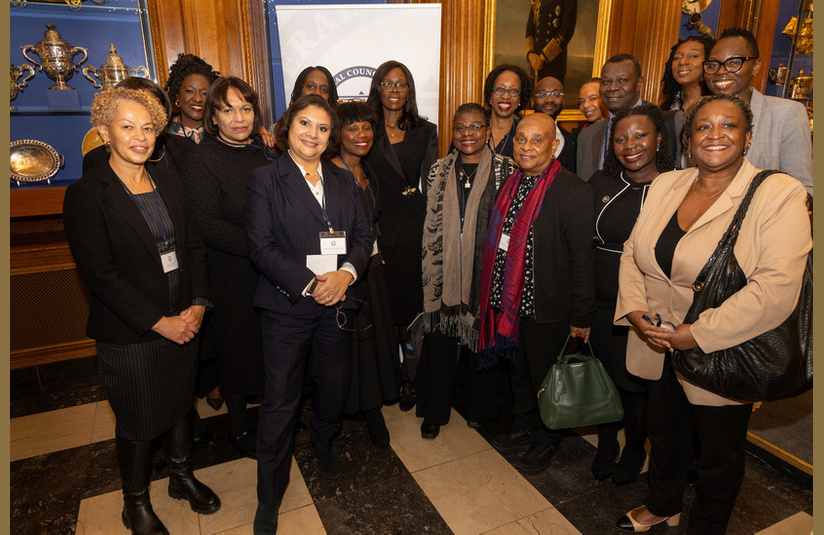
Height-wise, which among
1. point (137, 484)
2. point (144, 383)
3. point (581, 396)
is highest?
point (144, 383)

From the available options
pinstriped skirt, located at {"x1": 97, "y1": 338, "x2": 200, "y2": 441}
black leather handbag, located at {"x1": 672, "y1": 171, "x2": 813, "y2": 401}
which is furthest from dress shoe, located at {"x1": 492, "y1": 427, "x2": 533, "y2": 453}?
pinstriped skirt, located at {"x1": 97, "y1": 338, "x2": 200, "y2": 441}

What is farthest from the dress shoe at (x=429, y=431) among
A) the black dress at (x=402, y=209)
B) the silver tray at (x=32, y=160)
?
the silver tray at (x=32, y=160)

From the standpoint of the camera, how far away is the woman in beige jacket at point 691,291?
1521 mm

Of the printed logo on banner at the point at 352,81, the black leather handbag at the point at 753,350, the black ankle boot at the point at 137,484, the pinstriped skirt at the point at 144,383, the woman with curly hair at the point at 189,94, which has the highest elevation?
the printed logo on banner at the point at 352,81

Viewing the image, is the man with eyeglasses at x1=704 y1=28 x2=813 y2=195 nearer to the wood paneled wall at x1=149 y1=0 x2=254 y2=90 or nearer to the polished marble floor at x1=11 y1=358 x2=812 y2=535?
the polished marble floor at x1=11 y1=358 x2=812 y2=535

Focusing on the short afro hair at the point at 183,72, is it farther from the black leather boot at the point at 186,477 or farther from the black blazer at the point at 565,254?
the black blazer at the point at 565,254

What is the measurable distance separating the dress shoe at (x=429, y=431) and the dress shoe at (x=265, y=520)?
1011mm

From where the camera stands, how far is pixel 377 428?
2727 millimetres

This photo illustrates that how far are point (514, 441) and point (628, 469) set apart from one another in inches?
24.2

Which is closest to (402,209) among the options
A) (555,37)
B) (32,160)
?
(32,160)

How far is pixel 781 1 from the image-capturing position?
5.20 m

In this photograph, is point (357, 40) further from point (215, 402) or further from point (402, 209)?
point (215, 402)

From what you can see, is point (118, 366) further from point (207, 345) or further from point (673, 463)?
point (673, 463)

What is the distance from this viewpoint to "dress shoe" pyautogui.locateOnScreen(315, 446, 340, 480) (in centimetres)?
246
